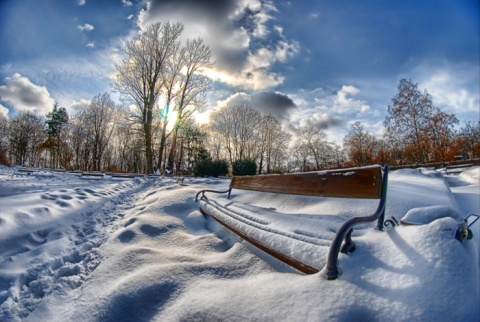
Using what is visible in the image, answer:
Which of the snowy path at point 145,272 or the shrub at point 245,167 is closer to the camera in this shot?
the snowy path at point 145,272

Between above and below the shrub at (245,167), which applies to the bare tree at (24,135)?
above

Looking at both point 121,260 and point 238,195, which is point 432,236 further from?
point 238,195

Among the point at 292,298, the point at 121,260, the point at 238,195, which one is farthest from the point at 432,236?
the point at 238,195

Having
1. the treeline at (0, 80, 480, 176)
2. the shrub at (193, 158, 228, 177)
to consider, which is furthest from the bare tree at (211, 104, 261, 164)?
the shrub at (193, 158, 228, 177)

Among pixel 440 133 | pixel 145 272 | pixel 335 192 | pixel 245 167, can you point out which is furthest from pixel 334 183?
pixel 440 133

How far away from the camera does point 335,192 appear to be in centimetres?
202

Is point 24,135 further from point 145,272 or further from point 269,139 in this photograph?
point 145,272

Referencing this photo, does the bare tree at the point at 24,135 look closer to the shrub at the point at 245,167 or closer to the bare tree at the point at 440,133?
the shrub at the point at 245,167

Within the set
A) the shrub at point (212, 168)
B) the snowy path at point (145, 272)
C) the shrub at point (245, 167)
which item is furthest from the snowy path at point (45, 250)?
the shrub at point (212, 168)

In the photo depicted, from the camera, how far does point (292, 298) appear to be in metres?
1.05

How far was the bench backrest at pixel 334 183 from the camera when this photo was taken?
1666 millimetres

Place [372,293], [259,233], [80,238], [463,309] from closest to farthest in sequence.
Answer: [463,309], [372,293], [259,233], [80,238]

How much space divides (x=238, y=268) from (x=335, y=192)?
107 centimetres

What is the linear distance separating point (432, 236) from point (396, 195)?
1.50 meters
